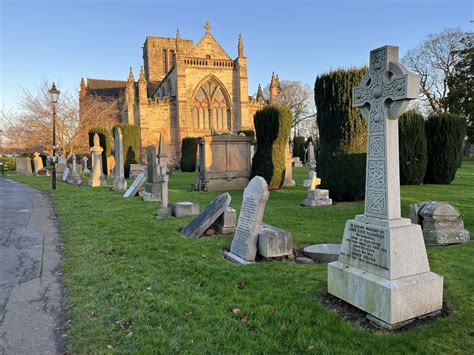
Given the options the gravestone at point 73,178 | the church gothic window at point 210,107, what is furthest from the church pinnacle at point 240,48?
the gravestone at point 73,178

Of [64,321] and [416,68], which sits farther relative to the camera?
[416,68]

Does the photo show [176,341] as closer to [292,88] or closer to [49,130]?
[49,130]

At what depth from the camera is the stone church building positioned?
34031mm

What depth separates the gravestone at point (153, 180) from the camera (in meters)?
11.5

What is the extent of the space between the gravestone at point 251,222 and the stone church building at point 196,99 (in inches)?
1120

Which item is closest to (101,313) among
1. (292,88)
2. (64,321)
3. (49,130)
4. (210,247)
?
(64,321)

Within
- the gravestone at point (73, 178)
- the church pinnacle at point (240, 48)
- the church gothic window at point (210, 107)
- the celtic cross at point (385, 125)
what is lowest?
Result: the gravestone at point (73, 178)

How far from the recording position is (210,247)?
19.0ft

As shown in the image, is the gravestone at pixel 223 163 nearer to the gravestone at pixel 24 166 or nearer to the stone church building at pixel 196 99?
the stone church building at pixel 196 99

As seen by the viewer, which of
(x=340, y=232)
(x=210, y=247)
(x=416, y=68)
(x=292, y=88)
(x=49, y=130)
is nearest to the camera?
(x=210, y=247)

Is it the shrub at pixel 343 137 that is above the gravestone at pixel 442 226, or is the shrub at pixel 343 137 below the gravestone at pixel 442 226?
above

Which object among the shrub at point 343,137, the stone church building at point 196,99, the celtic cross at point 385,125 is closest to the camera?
the celtic cross at point 385,125

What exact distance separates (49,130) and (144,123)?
28.1 feet

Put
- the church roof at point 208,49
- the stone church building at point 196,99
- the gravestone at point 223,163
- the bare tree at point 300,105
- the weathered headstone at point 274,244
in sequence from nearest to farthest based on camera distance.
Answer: the weathered headstone at point 274,244, the gravestone at point 223,163, the stone church building at point 196,99, the church roof at point 208,49, the bare tree at point 300,105
